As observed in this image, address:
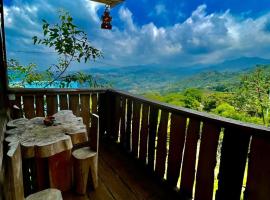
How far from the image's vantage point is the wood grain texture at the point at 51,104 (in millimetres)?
2959

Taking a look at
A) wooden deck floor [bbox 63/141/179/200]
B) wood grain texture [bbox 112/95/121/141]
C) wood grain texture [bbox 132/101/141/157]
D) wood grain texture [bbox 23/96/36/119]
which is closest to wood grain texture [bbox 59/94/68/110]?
wood grain texture [bbox 23/96/36/119]

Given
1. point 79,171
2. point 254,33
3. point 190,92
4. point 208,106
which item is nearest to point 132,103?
point 79,171

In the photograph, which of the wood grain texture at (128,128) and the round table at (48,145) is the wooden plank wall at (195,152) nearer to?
the wood grain texture at (128,128)

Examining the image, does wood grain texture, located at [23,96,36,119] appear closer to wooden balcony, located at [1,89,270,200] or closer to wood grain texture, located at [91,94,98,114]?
wooden balcony, located at [1,89,270,200]

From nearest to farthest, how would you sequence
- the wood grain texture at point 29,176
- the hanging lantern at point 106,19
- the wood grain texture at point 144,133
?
the wood grain texture at point 29,176 < the wood grain texture at point 144,133 < the hanging lantern at point 106,19

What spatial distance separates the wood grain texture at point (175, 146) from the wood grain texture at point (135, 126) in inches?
28.1

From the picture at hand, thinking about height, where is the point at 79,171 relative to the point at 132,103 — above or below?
below

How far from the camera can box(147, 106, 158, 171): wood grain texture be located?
2.26 m

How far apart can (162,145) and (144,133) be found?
1.27 ft

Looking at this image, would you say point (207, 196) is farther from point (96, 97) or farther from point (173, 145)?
point (96, 97)

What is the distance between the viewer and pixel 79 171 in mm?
1919

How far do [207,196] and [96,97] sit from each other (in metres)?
2.40

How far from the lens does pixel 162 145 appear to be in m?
2.16

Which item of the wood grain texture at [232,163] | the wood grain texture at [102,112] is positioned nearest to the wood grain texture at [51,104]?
the wood grain texture at [102,112]
